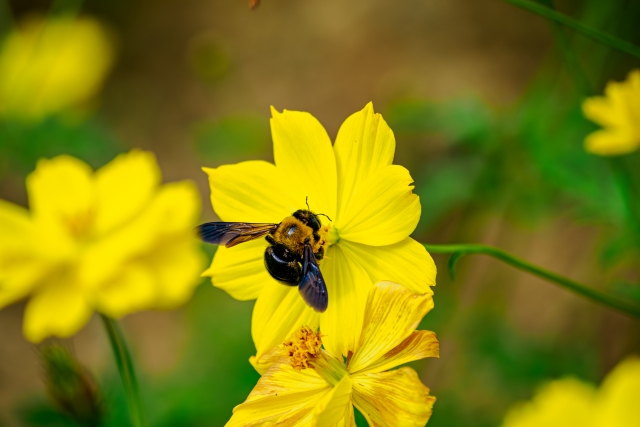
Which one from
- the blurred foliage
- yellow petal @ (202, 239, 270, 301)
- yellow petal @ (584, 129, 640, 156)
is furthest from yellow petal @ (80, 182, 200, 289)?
the blurred foliage

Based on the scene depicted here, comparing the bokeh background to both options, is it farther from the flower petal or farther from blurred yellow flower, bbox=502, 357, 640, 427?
the flower petal

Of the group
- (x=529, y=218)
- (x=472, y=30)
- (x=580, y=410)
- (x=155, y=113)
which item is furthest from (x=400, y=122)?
(x=155, y=113)

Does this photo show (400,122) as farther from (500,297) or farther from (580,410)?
(580,410)

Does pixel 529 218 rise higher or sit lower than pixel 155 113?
higher

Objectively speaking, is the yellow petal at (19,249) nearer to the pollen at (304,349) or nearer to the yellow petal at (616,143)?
the pollen at (304,349)

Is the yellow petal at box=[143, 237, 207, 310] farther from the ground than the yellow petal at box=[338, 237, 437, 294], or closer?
closer

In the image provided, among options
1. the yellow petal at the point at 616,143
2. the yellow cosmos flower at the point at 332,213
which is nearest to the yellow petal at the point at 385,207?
the yellow cosmos flower at the point at 332,213
